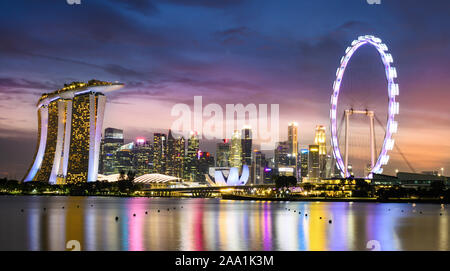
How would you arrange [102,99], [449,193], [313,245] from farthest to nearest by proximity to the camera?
[102,99]
[449,193]
[313,245]

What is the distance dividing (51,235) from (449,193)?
118642mm

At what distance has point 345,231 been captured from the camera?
5162 cm

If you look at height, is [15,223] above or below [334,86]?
below

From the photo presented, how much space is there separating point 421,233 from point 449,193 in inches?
3853

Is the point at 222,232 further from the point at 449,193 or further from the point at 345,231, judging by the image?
the point at 449,193

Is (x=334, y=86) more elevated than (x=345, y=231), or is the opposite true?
(x=334, y=86)
